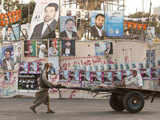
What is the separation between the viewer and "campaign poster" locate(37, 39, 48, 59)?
19.9 m

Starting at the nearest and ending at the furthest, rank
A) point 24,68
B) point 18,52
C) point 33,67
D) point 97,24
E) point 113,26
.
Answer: point 33,67, point 24,68, point 18,52, point 113,26, point 97,24

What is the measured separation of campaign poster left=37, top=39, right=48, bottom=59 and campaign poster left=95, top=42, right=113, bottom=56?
9.51 feet

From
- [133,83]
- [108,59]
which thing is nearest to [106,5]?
[108,59]

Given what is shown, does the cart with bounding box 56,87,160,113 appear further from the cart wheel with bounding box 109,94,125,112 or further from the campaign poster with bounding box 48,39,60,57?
the campaign poster with bounding box 48,39,60,57

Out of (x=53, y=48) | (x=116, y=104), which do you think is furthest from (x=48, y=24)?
(x=116, y=104)

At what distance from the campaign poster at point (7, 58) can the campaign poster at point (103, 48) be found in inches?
195

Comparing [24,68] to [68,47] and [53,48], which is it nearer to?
[53,48]

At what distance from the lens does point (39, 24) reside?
22938 mm

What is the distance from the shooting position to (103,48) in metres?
19.7

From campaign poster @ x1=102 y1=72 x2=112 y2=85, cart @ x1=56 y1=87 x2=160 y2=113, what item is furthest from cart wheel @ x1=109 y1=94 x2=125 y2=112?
campaign poster @ x1=102 y1=72 x2=112 y2=85

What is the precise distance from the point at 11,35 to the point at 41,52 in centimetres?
520

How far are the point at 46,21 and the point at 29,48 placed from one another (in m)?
3.22

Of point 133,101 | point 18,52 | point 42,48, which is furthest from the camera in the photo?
point 18,52

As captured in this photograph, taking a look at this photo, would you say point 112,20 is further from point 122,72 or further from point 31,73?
point 31,73
